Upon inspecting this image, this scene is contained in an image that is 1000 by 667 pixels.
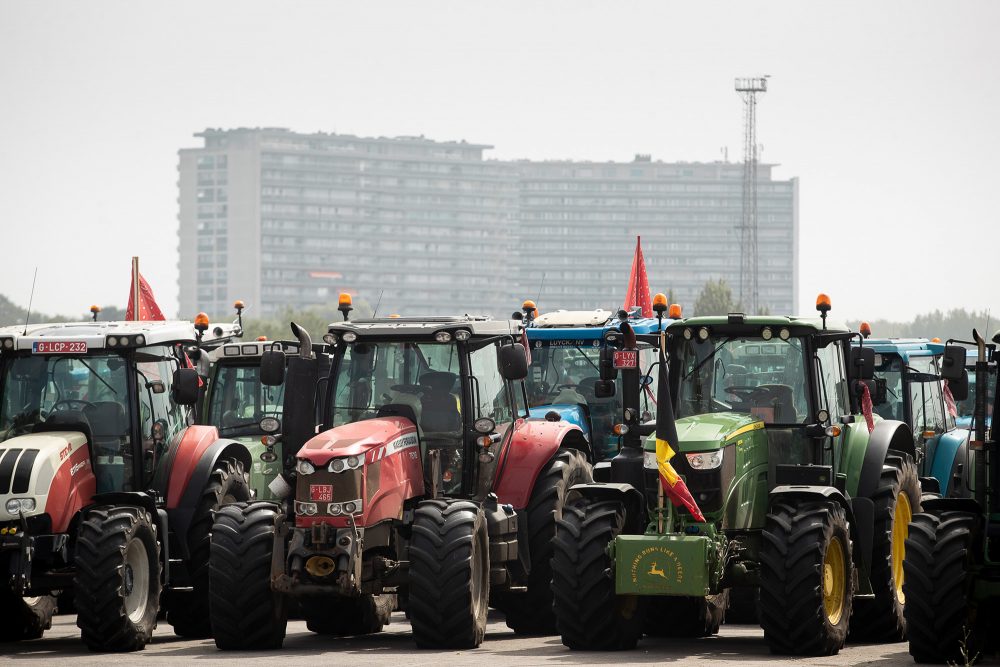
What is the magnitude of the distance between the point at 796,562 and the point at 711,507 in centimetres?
90

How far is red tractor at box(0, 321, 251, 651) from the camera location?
13688 millimetres

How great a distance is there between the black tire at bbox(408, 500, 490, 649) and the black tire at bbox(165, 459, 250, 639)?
245 centimetres

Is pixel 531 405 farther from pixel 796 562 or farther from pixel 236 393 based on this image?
pixel 796 562

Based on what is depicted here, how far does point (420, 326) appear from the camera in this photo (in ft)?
47.4

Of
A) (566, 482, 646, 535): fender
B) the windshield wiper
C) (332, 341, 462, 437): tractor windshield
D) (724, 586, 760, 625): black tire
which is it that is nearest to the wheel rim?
(332, 341, 462, 437): tractor windshield

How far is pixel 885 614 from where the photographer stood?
14.1 meters

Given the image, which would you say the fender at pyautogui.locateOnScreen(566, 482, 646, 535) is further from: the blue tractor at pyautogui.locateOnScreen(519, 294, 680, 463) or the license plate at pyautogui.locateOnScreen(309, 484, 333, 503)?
the blue tractor at pyautogui.locateOnScreen(519, 294, 680, 463)

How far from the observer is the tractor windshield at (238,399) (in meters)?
19.6

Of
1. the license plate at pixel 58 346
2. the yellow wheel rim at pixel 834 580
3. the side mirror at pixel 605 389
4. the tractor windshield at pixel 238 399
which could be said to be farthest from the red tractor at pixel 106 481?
the yellow wheel rim at pixel 834 580

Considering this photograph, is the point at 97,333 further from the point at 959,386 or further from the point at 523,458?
the point at 959,386

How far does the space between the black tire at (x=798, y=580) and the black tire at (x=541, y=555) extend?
2.70m

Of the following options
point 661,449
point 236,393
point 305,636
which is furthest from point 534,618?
point 236,393

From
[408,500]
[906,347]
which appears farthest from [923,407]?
[408,500]

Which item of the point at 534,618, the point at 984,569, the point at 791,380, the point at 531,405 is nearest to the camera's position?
the point at 984,569
